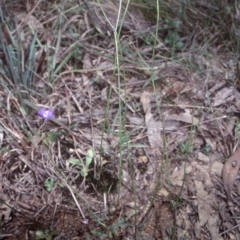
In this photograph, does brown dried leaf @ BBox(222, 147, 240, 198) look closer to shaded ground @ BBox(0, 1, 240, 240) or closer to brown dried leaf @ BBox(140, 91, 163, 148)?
shaded ground @ BBox(0, 1, 240, 240)

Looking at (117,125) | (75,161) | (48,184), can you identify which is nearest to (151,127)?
(117,125)

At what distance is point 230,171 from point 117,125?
545 millimetres

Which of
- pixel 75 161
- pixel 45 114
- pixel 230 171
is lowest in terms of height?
pixel 230 171

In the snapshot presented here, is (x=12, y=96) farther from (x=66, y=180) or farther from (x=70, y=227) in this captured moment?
(x=70, y=227)

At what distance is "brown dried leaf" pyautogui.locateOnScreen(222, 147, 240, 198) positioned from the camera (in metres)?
1.72

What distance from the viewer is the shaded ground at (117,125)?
5.27 ft

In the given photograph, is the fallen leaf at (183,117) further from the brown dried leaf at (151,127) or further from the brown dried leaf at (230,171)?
the brown dried leaf at (230,171)

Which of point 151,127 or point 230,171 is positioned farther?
point 151,127

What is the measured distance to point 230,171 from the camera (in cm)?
176

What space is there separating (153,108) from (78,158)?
1.50 feet

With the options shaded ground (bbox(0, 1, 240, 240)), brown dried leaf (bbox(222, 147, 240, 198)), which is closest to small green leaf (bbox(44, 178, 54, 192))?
shaded ground (bbox(0, 1, 240, 240))

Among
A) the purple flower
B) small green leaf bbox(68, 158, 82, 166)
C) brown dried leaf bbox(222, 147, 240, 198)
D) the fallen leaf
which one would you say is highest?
the purple flower

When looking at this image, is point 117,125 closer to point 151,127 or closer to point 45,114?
point 151,127

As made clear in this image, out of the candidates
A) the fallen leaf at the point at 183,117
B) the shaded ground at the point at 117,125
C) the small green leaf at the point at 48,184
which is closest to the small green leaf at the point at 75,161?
the shaded ground at the point at 117,125
